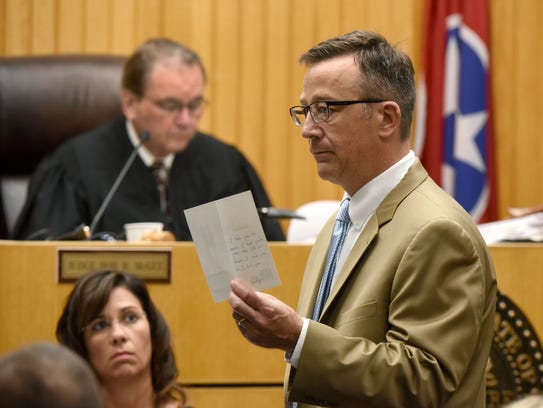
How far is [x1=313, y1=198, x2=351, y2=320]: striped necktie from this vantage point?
94.9 inches

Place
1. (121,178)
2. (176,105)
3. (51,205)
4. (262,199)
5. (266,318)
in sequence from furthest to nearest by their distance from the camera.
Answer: (262,199)
(176,105)
(51,205)
(121,178)
(266,318)

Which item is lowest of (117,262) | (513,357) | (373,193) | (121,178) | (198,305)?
(513,357)

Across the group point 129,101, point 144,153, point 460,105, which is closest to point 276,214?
point 144,153

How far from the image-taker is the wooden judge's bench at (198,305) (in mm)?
3568

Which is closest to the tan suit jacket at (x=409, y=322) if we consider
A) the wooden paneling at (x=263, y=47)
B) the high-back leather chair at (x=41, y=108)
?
the high-back leather chair at (x=41, y=108)

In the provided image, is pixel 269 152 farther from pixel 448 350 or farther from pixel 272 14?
pixel 448 350

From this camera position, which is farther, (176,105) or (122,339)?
(176,105)

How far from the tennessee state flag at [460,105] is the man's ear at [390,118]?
11.0 feet

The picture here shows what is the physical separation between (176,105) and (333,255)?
2.35 metres

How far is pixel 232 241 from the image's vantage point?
7.45 feet

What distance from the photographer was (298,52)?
568 cm

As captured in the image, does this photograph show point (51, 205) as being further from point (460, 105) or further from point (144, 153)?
point (460, 105)

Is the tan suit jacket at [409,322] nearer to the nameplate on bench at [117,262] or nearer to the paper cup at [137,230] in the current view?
the nameplate on bench at [117,262]

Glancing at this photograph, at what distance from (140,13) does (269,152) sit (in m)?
0.94
